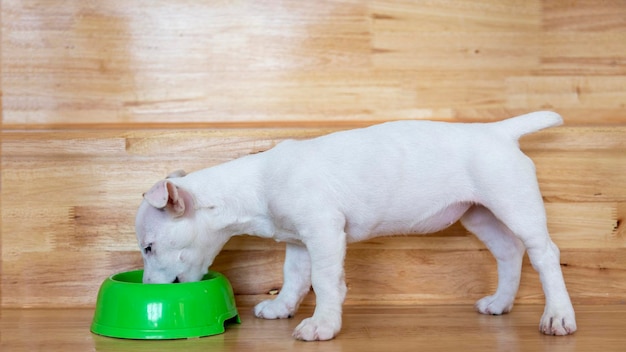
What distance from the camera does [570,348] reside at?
1921mm

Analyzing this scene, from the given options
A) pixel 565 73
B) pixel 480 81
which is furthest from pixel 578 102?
pixel 480 81

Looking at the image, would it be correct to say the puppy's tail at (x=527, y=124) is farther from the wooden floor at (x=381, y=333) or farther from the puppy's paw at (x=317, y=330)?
the puppy's paw at (x=317, y=330)

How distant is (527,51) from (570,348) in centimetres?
116

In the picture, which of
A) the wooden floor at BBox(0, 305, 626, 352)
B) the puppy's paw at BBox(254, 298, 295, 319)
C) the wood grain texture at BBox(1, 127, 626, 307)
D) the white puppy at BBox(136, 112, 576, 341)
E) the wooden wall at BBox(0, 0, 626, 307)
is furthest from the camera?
the wooden wall at BBox(0, 0, 626, 307)

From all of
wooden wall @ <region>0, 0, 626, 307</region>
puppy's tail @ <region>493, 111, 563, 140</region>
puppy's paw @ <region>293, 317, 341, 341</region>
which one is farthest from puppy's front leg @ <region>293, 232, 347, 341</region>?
wooden wall @ <region>0, 0, 626, 307</region>

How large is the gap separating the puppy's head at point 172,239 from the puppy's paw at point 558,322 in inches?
36.3

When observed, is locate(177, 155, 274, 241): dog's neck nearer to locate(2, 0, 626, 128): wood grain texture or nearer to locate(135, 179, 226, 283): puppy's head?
locate(135, 179, 226, 283): puppy's head

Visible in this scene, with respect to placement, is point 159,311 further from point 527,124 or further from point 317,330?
point 527,124

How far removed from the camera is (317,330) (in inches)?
78.8

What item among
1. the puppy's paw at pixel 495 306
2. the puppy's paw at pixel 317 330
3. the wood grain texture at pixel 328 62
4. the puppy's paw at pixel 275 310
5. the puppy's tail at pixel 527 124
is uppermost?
the wood grain texture at pixel 328 62

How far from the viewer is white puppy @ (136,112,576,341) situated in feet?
6.86

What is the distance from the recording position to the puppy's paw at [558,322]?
206 cm

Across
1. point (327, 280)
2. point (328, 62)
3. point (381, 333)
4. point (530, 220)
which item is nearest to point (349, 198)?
point (327, 280)

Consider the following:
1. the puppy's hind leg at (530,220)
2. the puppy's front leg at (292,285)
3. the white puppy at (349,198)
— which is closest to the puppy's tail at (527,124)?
the white puppy at (349,198)
